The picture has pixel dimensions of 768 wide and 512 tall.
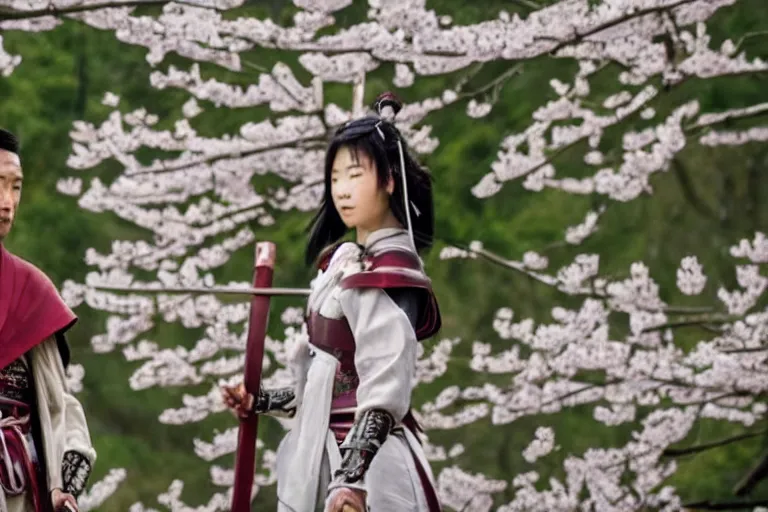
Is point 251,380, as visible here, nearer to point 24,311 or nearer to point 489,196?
point 24,311

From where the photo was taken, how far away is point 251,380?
8.73 ft

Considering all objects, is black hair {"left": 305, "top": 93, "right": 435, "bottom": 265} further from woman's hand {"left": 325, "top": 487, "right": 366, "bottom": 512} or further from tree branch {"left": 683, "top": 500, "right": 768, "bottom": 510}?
tree branch {"left": 683, "top": 500, "right": 768, "bottom": 510}

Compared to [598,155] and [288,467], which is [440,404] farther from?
[288,467]

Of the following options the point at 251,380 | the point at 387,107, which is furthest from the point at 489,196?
the point at 251,380

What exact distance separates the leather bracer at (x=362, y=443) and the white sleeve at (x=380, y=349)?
0.06 feet

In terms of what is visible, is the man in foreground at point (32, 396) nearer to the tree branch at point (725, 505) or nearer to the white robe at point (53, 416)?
the white robe at point (53, 416)

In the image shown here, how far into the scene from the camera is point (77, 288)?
5.39 m

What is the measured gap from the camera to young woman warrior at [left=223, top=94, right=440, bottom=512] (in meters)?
2.50

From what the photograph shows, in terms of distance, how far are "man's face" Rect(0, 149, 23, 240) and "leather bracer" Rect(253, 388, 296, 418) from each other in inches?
24.9

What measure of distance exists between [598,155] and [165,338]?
6.65 feet

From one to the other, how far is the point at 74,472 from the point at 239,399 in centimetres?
36

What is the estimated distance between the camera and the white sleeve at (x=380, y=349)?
2.49 m

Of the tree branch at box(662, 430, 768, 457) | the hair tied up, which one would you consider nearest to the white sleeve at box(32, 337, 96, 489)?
the hair tied up

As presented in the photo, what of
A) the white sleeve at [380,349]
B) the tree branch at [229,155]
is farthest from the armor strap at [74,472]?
the tree branch at [229,155]
